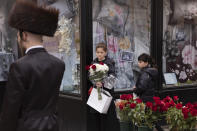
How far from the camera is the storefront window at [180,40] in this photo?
736cm

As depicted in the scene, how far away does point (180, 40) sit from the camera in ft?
25.1

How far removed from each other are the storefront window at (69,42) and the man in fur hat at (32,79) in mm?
3302

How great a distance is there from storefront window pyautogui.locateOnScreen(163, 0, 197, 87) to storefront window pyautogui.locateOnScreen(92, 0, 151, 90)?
1.92 feet

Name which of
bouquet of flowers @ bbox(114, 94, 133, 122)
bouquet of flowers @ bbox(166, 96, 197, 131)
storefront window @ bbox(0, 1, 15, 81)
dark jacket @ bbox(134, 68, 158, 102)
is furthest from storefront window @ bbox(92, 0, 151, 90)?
bouquet of flowers @ bbox(166, 96, 197, 131)

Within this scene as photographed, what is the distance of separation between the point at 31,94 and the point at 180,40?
5831 mm

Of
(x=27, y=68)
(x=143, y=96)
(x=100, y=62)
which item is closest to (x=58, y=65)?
(x=27, y=68)

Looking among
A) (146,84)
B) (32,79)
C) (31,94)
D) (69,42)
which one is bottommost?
(146,84)

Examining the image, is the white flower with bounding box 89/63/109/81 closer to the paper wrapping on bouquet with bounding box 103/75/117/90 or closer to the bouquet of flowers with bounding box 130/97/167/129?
the paper wrapping on bouquet with bounding box 103/75/117/90

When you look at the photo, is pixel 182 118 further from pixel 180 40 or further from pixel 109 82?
pixel 180 40

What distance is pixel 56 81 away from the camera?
258 centimetres

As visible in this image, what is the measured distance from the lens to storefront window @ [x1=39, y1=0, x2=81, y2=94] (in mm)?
5949

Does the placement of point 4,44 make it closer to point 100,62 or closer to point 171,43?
point 100,62

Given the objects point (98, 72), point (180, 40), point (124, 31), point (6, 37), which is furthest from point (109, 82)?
point (180, 40)

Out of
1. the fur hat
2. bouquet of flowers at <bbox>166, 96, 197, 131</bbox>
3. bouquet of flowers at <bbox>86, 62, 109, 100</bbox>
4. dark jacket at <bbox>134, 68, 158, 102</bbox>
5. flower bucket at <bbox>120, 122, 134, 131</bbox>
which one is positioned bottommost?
flower bucket at <bbox>120, 122, 134, 131</bbox>
